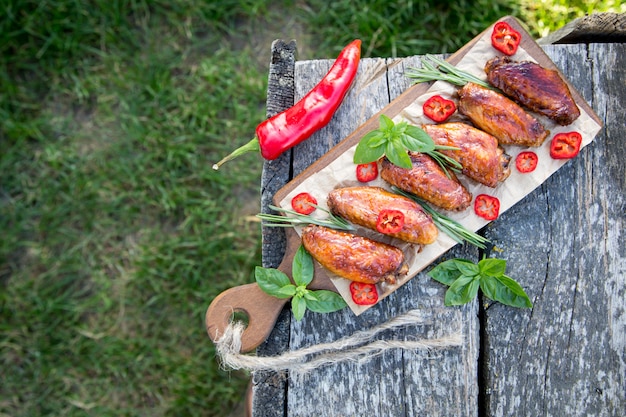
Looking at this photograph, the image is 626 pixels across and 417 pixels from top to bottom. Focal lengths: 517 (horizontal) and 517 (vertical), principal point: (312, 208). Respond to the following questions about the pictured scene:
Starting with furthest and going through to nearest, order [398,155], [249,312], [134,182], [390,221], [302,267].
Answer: [134,182] → [249,312] → [302,267] → [390,221] → [398,155]

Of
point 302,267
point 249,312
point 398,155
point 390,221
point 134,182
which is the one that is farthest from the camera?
point 134,182

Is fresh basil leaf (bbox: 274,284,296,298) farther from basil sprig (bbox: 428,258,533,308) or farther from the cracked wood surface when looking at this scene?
basil sprig (bbox: 428,258,533,308)

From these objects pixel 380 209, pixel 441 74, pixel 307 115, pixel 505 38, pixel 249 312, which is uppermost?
pixel 505 38

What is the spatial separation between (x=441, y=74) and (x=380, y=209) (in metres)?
0.86

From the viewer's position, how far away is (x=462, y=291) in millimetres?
2848

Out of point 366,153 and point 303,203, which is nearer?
point 366,153

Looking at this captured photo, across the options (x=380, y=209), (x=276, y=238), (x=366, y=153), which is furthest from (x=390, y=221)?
(x=276, y=238)

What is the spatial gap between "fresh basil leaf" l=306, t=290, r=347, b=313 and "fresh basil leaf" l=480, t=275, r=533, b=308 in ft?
2.58

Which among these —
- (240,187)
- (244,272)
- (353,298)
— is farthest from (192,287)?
(353,298)

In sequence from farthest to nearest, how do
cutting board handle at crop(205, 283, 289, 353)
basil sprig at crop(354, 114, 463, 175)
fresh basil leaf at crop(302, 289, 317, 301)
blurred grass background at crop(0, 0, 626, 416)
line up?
blurred grass background at crop(0, 0, 626, 416) < cutting board handle at crop(205, 283, 289, 353) < fresh basil leaf at crop(302, 289, 317, 301) < basil sprig at crop(354, 114, 463, 175)

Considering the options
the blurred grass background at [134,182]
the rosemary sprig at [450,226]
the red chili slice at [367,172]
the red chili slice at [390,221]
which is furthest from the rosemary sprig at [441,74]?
the blurred grass background at [134,182]

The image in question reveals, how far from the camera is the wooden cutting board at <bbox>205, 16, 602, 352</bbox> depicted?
2938mm

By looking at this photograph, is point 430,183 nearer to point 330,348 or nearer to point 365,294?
point 365,294

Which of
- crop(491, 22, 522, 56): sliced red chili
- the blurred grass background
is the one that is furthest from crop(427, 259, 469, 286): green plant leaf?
the blurred grass background
